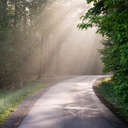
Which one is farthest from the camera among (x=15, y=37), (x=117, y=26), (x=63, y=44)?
(x=63, y=44)

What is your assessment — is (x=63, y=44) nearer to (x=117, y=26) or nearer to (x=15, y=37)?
(x=15, y=37)

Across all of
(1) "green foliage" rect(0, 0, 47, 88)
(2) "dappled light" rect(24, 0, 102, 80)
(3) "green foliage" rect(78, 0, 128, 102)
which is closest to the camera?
(3) "green foliage" rect(78, 0, 128, 102)

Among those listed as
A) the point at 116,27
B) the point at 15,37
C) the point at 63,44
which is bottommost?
the point at 116,27

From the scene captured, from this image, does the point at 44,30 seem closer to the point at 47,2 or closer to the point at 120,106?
the point at 47,2

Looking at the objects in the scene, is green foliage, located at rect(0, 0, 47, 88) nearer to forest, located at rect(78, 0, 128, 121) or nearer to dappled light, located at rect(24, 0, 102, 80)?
dappled light, located at rect(24, 0, 102, 80)

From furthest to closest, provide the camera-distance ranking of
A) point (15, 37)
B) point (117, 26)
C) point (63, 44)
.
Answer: point (63, 44) → point (15, 37) → point (117, 26)

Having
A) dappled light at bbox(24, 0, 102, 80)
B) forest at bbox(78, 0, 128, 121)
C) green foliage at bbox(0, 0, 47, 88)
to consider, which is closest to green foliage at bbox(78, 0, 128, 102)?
forest at bbox(78, 0, 128, 121)

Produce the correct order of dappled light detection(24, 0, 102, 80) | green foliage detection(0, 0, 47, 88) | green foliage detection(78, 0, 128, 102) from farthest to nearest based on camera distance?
1. dappled light detection(24, 0, 102, 80)
2. green foliage detection(0, 0, 47, 88)
3. green foliage detection(78, 0, 128, 102)

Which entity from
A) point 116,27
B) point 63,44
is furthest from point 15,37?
point 63,44

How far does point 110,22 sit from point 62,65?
50.7 meters

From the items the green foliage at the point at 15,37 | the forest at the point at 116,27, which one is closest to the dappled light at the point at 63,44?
the green foliage at the point at 15,37

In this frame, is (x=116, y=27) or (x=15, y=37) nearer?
(x=116, y=27)

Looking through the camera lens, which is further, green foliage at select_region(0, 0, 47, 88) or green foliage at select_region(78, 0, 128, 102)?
green foliage at select_region(0, 0, 47, 88)

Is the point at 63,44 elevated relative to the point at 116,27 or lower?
elevated
